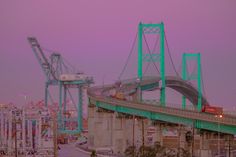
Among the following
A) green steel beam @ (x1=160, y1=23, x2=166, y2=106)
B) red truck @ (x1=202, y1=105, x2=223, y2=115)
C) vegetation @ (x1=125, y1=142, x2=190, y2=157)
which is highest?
green steel beam @ (x1=160, y1=23, x2=166, y2=106)

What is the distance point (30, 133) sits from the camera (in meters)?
36.5

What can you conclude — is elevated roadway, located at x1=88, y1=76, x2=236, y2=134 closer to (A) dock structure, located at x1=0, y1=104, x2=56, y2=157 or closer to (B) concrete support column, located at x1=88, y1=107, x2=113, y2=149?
(B) concrete support column, located at x1=88, y1=107, x2=113, y2=149

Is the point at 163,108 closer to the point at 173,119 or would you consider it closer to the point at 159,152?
the point at 173,119

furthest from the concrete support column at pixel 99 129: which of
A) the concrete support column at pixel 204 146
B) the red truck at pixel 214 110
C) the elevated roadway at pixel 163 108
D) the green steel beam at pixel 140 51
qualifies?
the concrete support column at pixel 204 146

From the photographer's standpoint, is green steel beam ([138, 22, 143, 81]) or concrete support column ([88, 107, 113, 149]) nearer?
concrete support column ([88, 107, 113, 149])

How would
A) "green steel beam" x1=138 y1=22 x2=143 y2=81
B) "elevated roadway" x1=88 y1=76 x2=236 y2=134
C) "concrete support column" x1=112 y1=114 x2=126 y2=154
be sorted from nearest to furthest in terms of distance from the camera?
"elevated roadway" x1=88 y1=76 x2=236 y2=134 → "concrete support column" x1=112 y1=114 x2=126 y2=154 → "green steel beam" x1=138 y1=22 x2=143 y2=81

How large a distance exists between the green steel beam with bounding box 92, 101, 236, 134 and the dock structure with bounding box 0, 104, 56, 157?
962cm

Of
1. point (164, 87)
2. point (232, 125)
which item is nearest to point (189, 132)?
point (232, 125)

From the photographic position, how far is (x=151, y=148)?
3847 cm

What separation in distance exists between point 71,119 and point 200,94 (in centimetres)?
1773

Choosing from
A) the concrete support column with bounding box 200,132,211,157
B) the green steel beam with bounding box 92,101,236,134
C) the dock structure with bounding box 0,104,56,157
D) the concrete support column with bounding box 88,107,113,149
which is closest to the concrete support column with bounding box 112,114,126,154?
the green steel beam with bounding box 92,101,236,134

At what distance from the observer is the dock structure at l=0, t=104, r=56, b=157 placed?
36469 mm

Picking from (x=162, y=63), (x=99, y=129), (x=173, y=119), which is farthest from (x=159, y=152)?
(x=162, y=63)

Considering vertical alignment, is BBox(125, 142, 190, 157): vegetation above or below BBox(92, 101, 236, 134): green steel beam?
below
